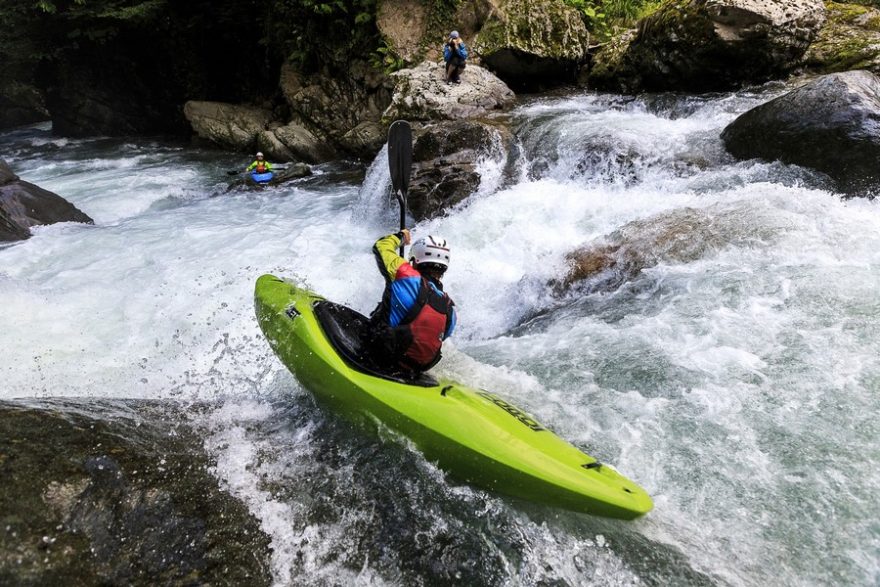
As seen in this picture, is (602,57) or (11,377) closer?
(11,377)

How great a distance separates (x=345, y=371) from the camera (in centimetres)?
295

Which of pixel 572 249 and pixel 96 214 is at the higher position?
pixel 572 249

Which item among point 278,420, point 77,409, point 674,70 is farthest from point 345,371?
point 674,70

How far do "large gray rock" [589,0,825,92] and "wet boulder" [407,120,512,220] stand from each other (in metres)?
3.01

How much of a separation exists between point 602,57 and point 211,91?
11166mm

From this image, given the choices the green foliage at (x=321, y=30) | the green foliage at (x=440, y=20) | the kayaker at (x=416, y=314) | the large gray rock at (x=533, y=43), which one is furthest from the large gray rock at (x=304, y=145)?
the kayaker at (x=416, y=314)

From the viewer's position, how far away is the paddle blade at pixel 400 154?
5.09m

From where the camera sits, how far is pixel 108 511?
203 centimetres

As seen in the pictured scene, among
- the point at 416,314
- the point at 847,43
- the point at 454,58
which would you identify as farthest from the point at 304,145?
the point at 847,43

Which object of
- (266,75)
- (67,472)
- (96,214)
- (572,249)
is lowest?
(96,214)

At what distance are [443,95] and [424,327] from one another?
6.52 m

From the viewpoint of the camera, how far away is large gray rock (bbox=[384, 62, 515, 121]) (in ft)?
27.5

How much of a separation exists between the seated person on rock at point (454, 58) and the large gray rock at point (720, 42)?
2.95m

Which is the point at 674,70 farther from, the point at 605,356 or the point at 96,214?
the point at 96,214
